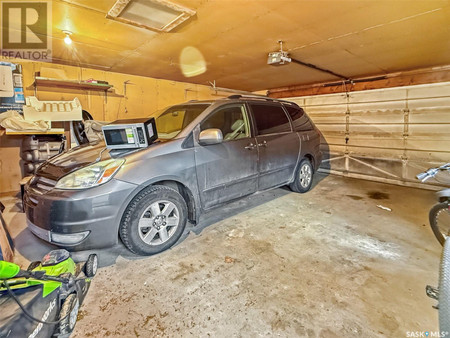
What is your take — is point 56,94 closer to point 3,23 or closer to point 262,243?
point 3,23

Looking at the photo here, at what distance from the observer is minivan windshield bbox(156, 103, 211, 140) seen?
2742 mm

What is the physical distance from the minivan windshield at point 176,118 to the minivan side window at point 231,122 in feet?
0.63

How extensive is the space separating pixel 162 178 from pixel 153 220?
0.42 metres

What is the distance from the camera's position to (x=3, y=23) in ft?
9.11

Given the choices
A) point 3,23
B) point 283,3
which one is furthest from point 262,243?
point 3,23

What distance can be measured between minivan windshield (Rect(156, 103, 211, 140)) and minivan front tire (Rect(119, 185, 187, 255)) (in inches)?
27.9

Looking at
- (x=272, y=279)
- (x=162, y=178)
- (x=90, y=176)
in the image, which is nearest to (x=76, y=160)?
(x=90, y=176)

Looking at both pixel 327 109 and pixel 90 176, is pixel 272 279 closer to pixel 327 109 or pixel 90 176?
pixel 90 176

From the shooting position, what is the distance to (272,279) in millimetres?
1918

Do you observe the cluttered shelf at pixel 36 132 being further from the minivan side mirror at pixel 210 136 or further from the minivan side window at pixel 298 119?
the minivan side window at pixel 298 119

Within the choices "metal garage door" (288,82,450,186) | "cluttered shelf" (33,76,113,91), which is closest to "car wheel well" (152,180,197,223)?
"cluttered shelf" (33,76,113,91)

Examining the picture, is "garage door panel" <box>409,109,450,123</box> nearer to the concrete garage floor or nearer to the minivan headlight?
the concrete garage floor

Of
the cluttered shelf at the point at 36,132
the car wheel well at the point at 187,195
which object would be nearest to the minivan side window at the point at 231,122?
the car wheel well at the point at 187,195

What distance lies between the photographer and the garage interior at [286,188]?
1.61 m
